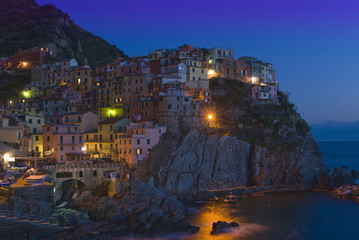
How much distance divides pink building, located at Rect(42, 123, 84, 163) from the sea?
22658mm

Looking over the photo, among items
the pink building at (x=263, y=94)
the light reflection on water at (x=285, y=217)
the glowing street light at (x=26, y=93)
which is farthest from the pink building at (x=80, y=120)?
the pink building at (x=263, y=94)

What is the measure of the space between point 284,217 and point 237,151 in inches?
735

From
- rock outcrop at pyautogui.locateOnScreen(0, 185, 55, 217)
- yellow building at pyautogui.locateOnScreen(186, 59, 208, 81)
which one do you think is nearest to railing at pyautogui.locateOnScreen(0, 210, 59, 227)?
rock outcrop at pyautogui.locateOnScreen(0, 185, 55, 217)

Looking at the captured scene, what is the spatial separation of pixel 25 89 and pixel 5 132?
29644 mm

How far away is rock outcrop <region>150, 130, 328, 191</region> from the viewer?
62875mm

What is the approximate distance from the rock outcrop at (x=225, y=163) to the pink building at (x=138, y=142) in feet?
4.51

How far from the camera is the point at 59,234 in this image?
40.8 m

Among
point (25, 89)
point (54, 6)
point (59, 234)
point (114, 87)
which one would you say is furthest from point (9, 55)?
point (59, 234)

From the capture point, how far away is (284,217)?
2042 inches

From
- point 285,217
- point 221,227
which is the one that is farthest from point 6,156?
point 285,217

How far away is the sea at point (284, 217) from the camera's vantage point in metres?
45.1

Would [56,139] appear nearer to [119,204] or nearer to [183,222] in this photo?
[119,204]

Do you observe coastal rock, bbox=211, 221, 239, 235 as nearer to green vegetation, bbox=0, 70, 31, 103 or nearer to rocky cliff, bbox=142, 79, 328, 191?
rocky cliff, bbox=142, 79, 328, 191

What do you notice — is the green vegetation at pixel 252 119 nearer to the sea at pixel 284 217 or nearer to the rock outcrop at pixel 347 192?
the rock outcrop at pixel 347 192
